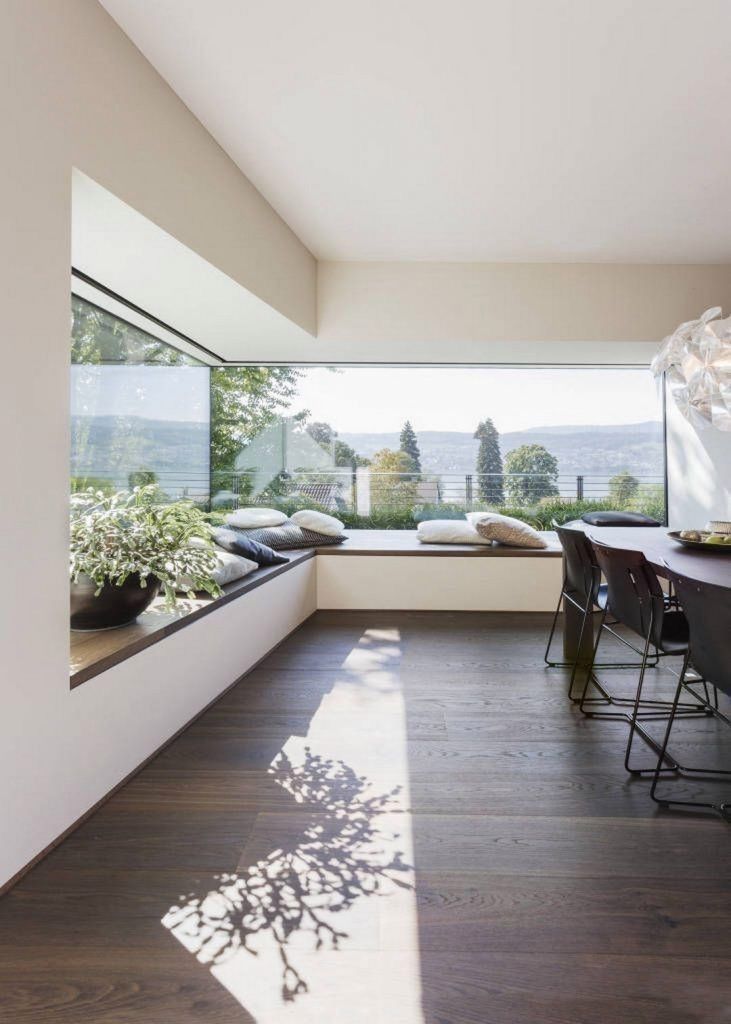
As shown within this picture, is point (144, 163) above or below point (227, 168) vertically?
below

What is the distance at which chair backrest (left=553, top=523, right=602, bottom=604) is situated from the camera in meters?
3.22

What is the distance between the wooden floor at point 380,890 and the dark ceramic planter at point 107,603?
0.60m

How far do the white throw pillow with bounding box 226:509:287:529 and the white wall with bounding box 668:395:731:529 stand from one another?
3.18 meters

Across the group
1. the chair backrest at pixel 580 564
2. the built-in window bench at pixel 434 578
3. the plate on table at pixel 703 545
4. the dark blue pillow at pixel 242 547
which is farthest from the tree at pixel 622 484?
the dark blue pillow at pixel 242 547

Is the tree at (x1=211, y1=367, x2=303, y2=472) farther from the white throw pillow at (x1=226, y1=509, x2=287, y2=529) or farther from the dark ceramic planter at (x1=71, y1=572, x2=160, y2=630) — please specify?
the dark ceramic planter at (x1=71, y1=572, x2=160, y2=630)

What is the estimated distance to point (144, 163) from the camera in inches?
92.7

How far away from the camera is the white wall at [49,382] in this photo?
1.69 metres

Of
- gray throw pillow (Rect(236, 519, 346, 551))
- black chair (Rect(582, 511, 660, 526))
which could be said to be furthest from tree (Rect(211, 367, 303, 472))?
black chair (Rect(582, 511, 660, 526))

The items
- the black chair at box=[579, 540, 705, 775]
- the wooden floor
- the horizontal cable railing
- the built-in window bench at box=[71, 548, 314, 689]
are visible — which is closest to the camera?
the wooden floor

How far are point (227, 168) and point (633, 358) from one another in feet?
11.5

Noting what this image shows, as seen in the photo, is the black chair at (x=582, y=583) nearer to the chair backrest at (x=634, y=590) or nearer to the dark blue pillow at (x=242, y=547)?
the chair backrest at (x=634, y=590)

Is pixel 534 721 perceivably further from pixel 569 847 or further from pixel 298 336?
pixel 298 336

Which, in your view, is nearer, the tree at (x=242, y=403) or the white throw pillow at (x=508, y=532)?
the white throw pillow at (x=508, y=532)

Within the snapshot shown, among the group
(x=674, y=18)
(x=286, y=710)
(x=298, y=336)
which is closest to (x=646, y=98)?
(x=674, y=18)
